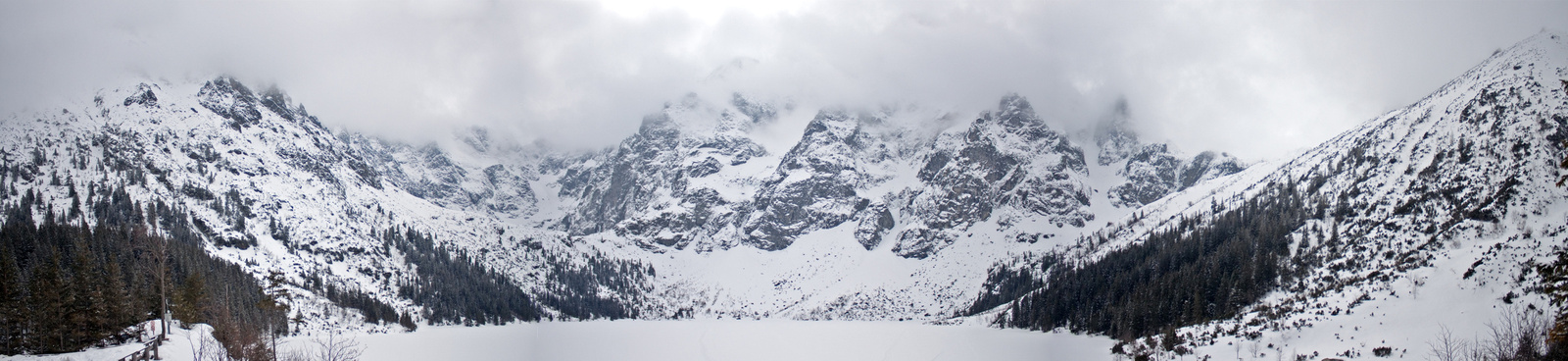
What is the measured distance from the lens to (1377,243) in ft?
299

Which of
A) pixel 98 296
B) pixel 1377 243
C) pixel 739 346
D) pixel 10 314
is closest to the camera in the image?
pixel 10 314

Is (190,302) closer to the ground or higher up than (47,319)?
higher up

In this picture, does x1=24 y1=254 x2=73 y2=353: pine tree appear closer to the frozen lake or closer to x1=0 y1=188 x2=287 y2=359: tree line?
x1=0 y1=188 x2=287 y2=359: tree line

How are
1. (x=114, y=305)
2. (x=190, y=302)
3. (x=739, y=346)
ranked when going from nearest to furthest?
(x=114, y=305), (x=190, y=302), (x=739, y=346)

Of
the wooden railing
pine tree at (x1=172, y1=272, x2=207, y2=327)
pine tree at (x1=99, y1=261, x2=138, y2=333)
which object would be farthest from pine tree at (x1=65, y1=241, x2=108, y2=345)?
pine tree at (x1=172, y1=272, x2=207, y2=327)

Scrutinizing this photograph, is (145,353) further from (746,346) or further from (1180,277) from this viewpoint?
(1180,277)

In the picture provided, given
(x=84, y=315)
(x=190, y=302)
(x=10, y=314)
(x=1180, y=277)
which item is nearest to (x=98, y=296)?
(x=84, y=315)

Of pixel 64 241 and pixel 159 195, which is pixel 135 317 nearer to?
pixel 64 241

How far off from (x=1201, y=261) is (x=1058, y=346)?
36.1 m

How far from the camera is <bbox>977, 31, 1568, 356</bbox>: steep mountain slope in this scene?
62156 mm

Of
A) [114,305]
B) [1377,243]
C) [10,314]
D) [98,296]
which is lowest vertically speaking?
[1377,243]

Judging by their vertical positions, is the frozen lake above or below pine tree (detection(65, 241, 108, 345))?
below

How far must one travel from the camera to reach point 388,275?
179 meters

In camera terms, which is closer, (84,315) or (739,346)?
(84,315)
